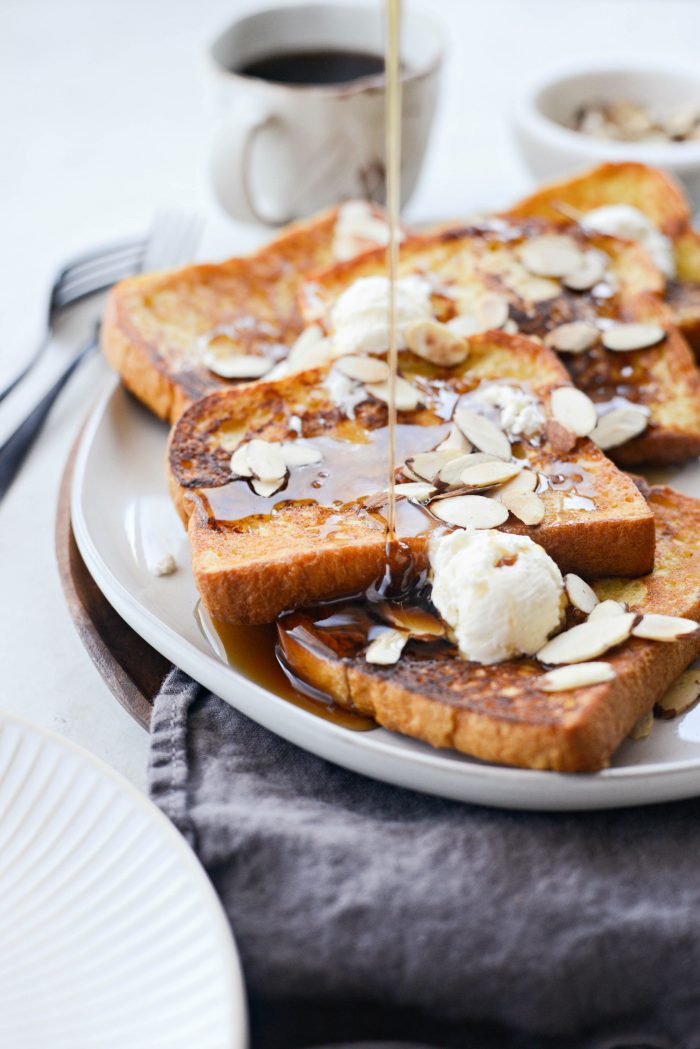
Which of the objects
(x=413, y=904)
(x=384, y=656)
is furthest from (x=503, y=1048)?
(x=384, y=656)

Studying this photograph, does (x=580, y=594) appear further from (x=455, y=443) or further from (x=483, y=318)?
(x=483, y=318)

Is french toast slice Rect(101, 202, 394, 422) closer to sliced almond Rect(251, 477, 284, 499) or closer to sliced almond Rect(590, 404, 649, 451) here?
sliced almond Rect(251, 477, 284, 499)

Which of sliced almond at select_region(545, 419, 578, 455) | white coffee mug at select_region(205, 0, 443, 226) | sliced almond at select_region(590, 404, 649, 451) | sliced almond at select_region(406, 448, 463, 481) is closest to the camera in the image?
sliced almond at select_region(406, 448, 463, 481)

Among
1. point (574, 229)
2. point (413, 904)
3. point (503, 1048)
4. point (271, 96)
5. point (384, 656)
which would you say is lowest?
point (503, 1048)

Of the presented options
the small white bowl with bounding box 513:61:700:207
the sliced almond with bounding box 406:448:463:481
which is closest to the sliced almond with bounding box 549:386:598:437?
the sliced almond with bounding box 406:448:463:481

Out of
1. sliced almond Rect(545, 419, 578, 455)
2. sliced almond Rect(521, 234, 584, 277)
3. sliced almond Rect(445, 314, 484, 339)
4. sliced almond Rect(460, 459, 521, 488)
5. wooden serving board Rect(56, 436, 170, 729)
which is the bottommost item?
wooden serving board Rect(56, 436, 170, 729)

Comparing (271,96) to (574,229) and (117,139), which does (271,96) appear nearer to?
(574,229)

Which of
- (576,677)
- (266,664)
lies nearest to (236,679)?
(266,664)
